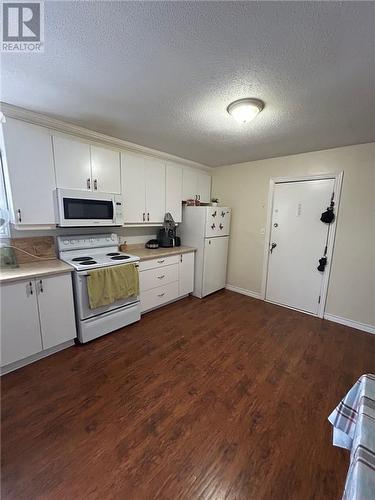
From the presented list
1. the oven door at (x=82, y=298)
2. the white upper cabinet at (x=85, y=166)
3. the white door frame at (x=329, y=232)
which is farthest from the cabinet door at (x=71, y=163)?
the white door frame at (x=329, y=232)

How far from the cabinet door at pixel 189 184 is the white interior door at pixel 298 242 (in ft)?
4.53

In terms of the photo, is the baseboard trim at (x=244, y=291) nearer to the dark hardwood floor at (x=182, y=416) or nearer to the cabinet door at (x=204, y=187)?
the dark hardwood floor at (x=182, y=416)

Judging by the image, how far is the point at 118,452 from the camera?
1.27 meters

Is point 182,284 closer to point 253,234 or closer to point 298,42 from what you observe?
point 253,234

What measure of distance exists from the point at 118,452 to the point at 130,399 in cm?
36

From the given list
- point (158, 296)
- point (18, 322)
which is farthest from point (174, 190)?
point (18, 322)

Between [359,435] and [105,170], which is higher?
[105,170]

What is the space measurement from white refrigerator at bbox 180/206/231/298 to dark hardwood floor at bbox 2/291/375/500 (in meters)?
1.16

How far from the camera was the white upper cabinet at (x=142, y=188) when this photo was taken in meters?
2.78

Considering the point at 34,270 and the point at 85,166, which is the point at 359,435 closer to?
the point at 34,270

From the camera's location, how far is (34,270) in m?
1.95

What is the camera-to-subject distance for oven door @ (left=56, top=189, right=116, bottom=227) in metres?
2.20

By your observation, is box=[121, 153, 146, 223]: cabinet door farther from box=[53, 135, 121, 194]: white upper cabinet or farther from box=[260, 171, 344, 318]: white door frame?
box=[260, 171, 344, 318]: white door frame

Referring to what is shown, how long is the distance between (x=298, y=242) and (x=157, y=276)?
7.08ft
